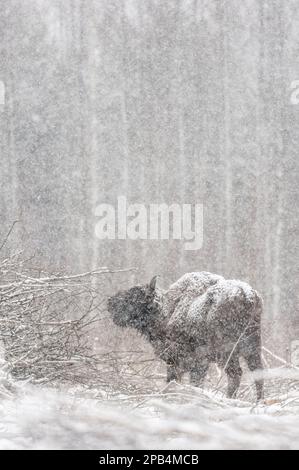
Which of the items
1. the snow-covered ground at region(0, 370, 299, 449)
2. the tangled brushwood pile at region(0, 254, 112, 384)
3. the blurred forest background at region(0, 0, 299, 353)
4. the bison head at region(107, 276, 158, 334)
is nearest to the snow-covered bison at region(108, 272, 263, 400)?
the bison head at region(107, 276, 158, 334)

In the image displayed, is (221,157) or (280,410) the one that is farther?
(221,157)

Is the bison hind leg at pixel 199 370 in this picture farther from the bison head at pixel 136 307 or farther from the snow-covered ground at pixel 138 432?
the snow-covered ground at pixel 138 432

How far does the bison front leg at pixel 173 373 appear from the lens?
17.8 feet

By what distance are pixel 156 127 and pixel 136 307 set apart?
1132 centimetres

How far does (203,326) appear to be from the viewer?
609 centimetres

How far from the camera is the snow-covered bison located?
19.6ft

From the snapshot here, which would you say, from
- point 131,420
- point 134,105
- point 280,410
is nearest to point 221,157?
point 134,105

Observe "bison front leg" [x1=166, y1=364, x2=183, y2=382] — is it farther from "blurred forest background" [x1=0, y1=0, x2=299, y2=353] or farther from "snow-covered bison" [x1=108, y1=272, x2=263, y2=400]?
"blurred forest background" [x1=0, y1=0, x2=299, y2=353]

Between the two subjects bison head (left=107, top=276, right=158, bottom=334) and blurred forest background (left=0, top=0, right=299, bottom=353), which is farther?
blurred forest background (left=0, top=0, right=299, bottom=353)

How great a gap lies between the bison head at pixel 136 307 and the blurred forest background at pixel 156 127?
839cm

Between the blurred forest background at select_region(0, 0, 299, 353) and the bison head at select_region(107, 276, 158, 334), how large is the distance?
839 centimetres

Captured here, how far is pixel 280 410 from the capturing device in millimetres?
3146
